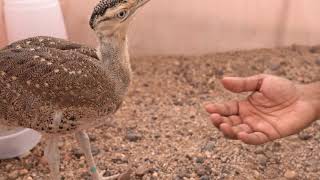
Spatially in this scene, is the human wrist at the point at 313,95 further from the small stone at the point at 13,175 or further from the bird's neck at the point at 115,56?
the small stone at the point at 13,175

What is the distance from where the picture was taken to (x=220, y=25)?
2834 mm

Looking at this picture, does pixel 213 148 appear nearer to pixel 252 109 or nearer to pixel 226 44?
pixel 252 109

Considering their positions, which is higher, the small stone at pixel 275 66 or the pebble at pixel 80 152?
the small stone at pixel 275 66

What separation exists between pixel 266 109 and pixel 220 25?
1.12 meters

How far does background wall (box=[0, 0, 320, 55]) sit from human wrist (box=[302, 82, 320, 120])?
1007 mm

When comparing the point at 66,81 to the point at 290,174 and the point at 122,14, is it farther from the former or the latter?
the point at 290,174

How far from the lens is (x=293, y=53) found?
285cm

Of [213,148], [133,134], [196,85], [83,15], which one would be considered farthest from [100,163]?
[83,15]

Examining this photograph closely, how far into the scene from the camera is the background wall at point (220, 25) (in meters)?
2.79

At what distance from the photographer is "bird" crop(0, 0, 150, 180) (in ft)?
4.88

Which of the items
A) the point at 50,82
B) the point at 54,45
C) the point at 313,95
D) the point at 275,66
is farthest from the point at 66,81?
the point at 275,66

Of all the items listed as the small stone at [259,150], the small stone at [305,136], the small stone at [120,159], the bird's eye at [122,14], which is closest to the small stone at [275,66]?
the small stone at [305,136]

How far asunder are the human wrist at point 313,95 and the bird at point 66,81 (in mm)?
657

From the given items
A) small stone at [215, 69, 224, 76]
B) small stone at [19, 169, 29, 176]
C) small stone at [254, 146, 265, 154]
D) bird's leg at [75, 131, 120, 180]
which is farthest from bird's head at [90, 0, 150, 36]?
small stone at [215, 69, 224, 76]
